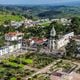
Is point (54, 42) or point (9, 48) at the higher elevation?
point (54, 42)

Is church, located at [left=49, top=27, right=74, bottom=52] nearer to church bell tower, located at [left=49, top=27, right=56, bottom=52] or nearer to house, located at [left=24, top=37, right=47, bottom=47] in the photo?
church bell tower, located at [left=49, top=27, right=56, bottom=52]

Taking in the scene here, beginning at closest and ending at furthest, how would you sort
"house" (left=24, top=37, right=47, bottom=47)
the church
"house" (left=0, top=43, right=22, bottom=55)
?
"house" (left=0, top=43, right=22, bottom=55), the church, "house" (left=24, top=37, right=47, bottom=47)

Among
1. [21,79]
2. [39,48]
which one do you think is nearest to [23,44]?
[39,48]

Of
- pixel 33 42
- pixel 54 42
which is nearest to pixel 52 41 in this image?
pixel 54 42

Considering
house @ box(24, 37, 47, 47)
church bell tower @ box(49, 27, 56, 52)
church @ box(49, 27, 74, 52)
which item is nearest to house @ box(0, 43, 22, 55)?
house @ box(24, 37, 47, 47)

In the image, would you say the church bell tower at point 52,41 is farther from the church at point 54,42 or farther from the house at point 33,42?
the house at point 33,42

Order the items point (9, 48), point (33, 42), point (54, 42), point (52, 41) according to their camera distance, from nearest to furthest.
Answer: point (9, 48), point (52, 41), point (54, 42), point (33, 42)

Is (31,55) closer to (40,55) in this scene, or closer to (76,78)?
(40,55)

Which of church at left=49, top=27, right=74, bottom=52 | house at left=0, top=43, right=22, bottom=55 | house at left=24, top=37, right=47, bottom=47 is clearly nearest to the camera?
house at left=0, top=43, right=22, bottom=55

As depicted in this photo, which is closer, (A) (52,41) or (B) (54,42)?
(A) (52,41)

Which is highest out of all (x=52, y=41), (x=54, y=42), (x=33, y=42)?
(x=52, y=41)

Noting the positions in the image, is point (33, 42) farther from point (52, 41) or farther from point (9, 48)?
point (9, 48)
